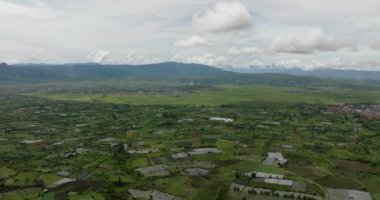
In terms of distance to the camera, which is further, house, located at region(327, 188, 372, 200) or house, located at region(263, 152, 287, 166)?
house, located at region(263, 152, 287, 166)

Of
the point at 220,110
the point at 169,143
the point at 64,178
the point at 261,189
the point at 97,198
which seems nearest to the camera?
the point at 97,198

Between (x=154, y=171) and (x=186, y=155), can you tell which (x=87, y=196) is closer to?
(x=154, y=171)

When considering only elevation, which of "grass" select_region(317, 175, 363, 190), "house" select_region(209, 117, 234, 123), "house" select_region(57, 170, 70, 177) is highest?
"house" select_region(209, 117, 234, 123)

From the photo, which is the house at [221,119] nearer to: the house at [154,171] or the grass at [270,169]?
the grass at [270,169]

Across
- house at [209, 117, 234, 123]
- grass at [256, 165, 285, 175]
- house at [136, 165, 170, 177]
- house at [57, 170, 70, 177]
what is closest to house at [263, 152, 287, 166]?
grass at [256, 165, 285, 175]

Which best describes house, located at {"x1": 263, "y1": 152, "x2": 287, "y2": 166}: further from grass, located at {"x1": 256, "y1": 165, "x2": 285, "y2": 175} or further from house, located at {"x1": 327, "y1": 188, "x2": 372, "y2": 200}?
house, located at {"x1": 327, "y1": 188, "x2": 372, "y2": 200}

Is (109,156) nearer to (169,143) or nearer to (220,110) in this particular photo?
(169,143)

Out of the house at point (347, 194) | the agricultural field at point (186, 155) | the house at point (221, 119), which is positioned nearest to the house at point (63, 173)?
the agricultural field at point (186, 155)

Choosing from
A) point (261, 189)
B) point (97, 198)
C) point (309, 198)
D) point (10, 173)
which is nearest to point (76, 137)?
point (10, 173)
